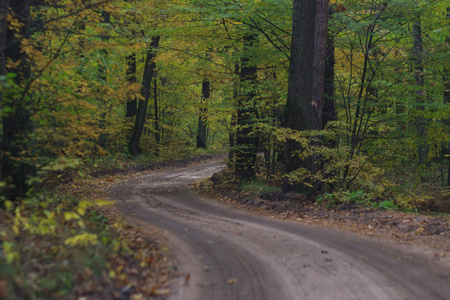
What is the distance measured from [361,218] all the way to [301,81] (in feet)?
15.0

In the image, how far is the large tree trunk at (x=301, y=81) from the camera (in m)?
11.1

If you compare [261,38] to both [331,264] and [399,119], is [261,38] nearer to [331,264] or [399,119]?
[399,119]

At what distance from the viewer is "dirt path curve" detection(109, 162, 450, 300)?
182 inches

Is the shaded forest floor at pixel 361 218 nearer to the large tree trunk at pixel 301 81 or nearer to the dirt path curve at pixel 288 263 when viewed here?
the dirt path curve at pixel 288 263

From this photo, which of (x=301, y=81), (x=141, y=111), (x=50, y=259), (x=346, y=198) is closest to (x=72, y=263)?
(x=50, y=259)

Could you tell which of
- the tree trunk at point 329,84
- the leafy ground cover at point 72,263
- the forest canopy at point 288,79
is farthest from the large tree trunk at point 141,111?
the leafy ground cover at point 72,263

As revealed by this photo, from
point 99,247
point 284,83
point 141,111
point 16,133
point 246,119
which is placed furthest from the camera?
point 141,111

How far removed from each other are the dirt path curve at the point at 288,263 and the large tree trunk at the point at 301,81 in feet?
9.05

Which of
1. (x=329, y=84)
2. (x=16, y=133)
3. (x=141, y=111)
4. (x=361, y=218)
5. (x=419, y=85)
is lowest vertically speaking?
(x=361, y=218)

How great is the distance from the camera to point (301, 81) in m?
11.3

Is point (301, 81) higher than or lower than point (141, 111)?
higher

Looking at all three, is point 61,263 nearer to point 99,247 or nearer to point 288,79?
point 99,247

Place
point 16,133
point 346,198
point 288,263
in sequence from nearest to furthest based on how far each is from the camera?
point 288,263 → point 16,133 → point 346,198

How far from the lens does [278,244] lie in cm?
671
